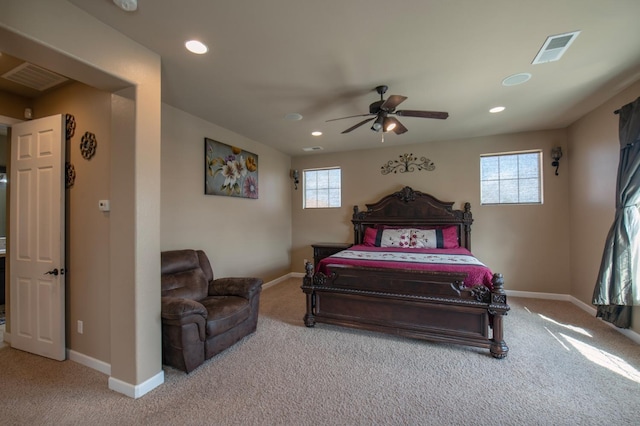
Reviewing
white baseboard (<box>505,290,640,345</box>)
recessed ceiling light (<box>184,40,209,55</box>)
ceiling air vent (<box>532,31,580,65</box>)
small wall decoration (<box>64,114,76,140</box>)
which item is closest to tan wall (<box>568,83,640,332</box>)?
white baseboard (<box>505,290,640,345</box>)

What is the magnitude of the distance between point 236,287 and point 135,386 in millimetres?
1211

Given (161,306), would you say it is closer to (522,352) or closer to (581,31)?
(522,352)

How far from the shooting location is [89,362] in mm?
2424

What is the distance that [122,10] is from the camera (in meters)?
1.76

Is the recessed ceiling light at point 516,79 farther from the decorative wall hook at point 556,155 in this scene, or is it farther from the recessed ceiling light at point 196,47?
the recessed ceiling light at point 196,47

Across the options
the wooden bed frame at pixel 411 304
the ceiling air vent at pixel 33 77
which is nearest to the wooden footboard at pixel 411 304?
the wooden bed frame at pixel 411 304

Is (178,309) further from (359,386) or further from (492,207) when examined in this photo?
(492,207)

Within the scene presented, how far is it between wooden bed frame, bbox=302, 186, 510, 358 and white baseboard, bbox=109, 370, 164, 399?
5.33 feet

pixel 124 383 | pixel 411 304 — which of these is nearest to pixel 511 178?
pixel 411 304

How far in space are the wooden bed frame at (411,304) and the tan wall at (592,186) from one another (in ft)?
5.42

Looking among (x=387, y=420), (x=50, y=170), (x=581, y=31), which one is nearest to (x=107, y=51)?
(x=50, y=170)

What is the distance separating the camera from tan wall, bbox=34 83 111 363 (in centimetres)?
229

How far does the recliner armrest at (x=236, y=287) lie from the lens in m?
3.00

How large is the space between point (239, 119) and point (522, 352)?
4.32 meters
